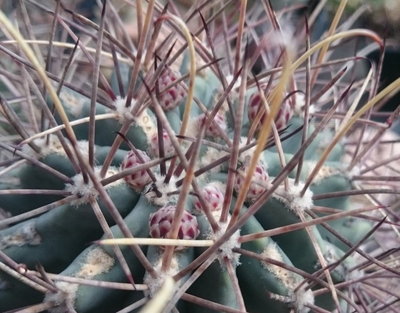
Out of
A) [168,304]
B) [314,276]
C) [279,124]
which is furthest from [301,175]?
[168,304]

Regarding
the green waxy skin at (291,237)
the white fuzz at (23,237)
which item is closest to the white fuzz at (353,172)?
the green waxy skin at (291,237)

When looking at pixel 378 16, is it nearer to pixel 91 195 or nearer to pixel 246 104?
pixel 246 104

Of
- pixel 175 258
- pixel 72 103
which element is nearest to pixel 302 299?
pixel 175 258

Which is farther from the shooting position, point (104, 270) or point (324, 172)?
point (324, 172)

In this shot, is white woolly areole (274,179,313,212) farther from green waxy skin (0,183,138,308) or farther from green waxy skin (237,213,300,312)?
green waxy skin (0,183,138,308)

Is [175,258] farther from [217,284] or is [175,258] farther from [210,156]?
[210,156]

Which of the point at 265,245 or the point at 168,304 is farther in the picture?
the point at 265,245

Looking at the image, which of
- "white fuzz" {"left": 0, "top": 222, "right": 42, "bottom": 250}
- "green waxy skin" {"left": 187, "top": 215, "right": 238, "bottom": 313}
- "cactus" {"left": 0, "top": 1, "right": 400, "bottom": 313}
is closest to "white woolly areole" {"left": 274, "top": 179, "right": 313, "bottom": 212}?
"cactus" {"left": 0, "top": 1, "right": 400, "bottom": 313}

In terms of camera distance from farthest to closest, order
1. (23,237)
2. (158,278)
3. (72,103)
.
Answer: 1. (72,103)
2. (23,237)
3. (158,278)
